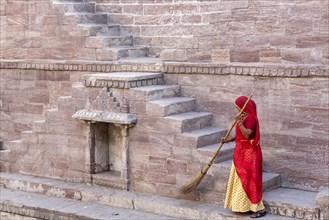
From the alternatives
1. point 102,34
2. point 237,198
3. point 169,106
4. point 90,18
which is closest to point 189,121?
point 169,106

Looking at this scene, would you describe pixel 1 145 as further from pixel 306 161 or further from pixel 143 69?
pixel 306 161

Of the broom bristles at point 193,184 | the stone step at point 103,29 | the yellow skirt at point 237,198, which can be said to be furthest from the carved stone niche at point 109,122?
the yellow skirt at point 237,198

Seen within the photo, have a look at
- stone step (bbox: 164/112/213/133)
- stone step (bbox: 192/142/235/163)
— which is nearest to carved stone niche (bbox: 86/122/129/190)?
stone step (bbox: 164/112/213/133)

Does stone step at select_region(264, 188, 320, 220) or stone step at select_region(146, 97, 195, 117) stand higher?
stone step at select_region(146, 97, 195, 117)

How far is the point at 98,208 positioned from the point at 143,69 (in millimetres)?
2388

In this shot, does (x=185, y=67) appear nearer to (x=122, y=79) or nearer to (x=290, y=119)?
(x=122, y=79)

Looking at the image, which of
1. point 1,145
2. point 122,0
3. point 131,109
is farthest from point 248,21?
point 1,145

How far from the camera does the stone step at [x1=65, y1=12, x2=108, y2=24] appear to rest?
13.7 meters

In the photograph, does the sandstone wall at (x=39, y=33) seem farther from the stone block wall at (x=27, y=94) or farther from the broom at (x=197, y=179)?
the broom at (x=197, y=179)

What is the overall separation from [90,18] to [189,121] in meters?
3.24

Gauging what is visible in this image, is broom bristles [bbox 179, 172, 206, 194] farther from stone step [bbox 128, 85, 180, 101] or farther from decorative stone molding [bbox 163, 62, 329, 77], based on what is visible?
decorative stone molding [bbox 163, 62, 329, 77]

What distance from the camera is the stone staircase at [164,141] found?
1105 centimetres

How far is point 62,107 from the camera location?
42.1 feet

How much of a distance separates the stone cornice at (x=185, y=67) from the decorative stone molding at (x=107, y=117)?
1.14 m
